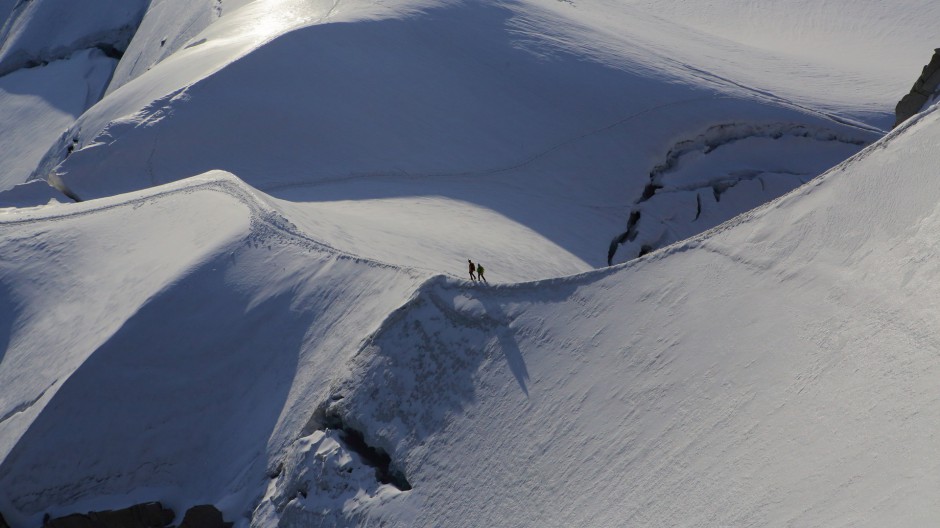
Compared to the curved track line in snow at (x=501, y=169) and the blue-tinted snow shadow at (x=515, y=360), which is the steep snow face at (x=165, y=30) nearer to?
the curved track line in snow at (x=501, y=169)

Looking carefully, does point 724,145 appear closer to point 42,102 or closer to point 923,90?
point 923,90

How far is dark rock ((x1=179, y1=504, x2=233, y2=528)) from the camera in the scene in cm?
1097

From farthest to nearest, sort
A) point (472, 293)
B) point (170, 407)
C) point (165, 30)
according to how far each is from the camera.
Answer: point (165, 30), point (170, 407), point (472, 293)

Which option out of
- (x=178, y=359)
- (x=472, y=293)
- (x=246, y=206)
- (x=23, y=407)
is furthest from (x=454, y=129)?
(x=23, y=407)

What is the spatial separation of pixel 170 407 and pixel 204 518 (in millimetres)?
1564

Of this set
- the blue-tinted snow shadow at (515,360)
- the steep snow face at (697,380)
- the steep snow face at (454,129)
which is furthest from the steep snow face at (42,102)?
the blue-tinted snow shadow at (515,360)

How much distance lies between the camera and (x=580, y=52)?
1998 centimetres

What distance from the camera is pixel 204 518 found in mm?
11000

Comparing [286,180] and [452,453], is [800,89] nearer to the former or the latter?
[286,180]

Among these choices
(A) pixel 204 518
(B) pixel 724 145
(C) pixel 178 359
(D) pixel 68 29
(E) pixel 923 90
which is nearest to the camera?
(A) pixel 204 518

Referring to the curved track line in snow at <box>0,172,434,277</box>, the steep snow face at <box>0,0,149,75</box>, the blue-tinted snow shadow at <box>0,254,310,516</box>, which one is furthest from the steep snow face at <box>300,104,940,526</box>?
the steep snow face at <box>0,0,149,75</box>

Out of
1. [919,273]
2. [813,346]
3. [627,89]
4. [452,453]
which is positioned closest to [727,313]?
[813,346]

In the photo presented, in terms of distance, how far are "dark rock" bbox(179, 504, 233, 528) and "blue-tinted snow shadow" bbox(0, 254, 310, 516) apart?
156 millimetres

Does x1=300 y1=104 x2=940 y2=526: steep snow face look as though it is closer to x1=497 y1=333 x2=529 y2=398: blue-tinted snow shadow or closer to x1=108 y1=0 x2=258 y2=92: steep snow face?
x1=497 y1=333 x2=529 y2=398: blue-tinted snow shadow
